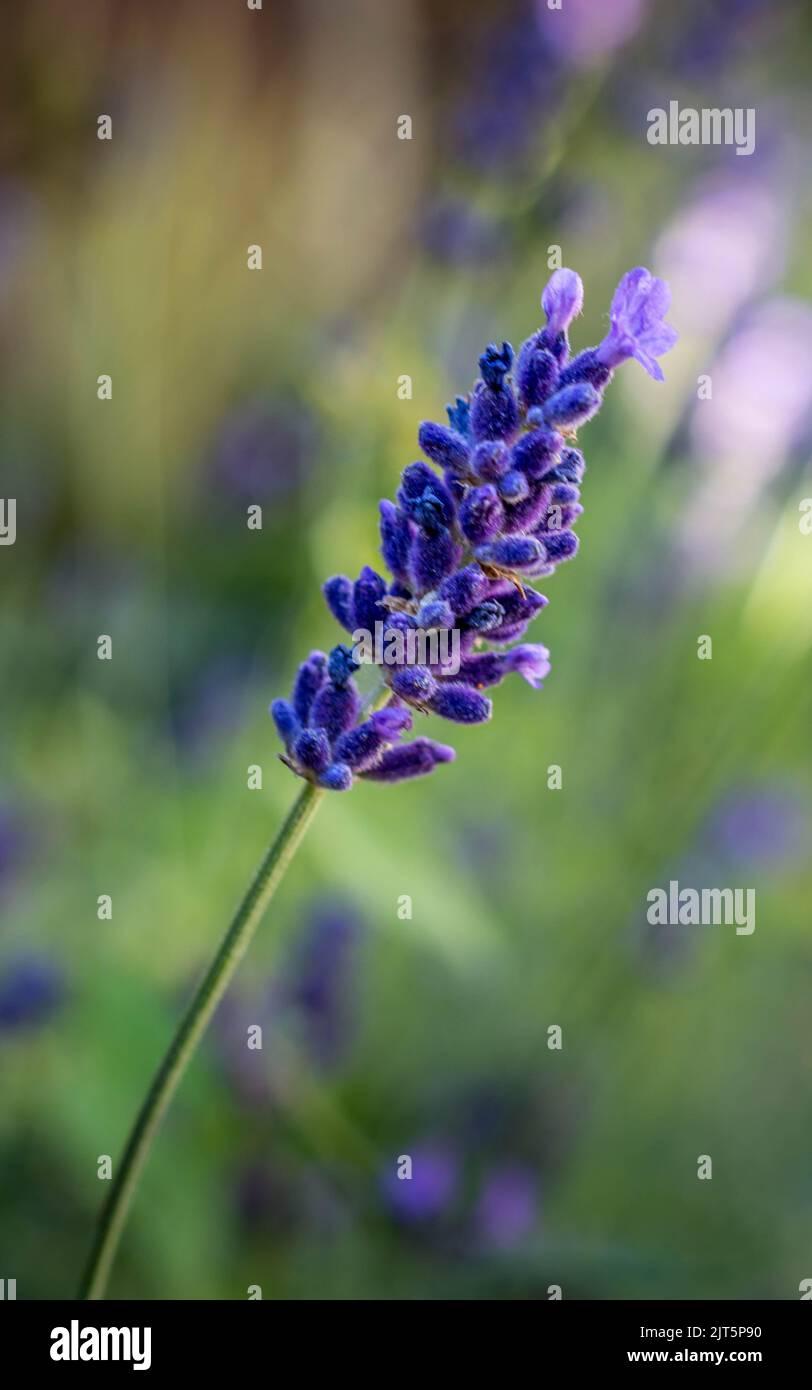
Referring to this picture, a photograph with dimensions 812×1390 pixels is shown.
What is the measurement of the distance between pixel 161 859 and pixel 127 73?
2.27 metres

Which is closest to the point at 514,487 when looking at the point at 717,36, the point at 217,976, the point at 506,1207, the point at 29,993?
the point at 217,976

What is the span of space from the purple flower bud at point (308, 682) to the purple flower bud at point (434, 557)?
0.14 m

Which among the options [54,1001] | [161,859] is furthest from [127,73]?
[54,1001]

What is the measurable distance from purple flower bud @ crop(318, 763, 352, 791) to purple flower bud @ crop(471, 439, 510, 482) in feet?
0.93

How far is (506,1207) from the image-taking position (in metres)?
2.28

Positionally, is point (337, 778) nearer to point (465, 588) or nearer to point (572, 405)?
point (465, 588)

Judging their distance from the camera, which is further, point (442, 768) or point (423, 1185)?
point (442, 768)

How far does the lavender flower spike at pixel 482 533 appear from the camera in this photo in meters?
1.05

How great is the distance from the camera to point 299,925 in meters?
2.37

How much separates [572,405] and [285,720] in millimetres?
390

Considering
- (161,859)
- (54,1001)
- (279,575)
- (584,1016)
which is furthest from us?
(279,575)

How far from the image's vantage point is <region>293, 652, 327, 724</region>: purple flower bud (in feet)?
3.86

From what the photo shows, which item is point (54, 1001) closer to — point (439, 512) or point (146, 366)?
point (439, 512)

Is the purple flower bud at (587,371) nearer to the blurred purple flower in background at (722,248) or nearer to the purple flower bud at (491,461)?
the purple flower bud at (491,461)
